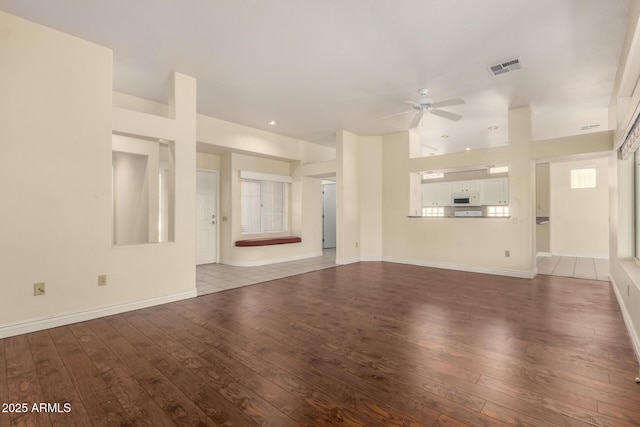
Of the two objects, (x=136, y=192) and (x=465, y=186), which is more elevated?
(x=465, y=186)

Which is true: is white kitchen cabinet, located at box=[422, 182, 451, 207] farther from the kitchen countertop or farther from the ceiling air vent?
the ceiling air vent

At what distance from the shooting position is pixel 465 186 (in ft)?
26.9

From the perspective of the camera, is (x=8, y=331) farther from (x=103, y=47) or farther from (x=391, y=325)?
(x=391, y=325)

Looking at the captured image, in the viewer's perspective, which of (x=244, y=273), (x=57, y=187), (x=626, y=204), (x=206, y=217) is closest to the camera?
(x=57, y=187)

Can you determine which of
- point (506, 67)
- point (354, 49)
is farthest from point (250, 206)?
point (506, 67)

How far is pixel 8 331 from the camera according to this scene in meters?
2.70

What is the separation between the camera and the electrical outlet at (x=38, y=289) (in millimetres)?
2857

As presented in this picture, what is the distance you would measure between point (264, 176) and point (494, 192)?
5.96 m

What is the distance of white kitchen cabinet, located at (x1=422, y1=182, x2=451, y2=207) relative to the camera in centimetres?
862

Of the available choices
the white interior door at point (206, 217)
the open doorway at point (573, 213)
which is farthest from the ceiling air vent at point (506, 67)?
the white interior door at point (206, 217)

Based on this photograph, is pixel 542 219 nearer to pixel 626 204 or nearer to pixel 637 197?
pixel 626 204

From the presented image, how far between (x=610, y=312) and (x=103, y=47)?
6.36 meters

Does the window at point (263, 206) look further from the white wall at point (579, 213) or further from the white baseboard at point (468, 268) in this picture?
the white wall at point (579, 213)

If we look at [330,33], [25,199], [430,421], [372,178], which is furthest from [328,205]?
[430,421]
